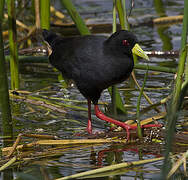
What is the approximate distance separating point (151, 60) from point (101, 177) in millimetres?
2758

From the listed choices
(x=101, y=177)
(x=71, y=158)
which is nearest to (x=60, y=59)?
(x=71, y=158)

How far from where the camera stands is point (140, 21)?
22.5 ft

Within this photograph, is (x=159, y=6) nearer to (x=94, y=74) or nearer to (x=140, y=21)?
(x=140, y=21)

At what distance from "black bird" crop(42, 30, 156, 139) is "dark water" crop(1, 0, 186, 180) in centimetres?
23

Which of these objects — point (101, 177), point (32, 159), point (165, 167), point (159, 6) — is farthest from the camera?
point (159, 6)

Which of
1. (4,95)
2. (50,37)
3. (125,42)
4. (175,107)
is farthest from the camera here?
(50,37)

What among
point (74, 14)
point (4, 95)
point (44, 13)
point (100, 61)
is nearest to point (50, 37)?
point (44, 13)

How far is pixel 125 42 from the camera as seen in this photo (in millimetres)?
3309

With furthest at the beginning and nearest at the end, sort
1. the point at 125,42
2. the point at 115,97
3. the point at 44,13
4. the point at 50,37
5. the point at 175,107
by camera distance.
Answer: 1. the point at 44,13
2. the point at 50,37
3. the point at 115,97
4. the point at 125,42
5. the point at 175,107

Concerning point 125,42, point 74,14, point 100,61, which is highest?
point 74,14

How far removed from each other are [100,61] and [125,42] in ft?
0.69

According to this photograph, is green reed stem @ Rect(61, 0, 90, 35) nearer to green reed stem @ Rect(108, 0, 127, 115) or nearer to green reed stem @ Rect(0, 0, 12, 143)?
green reed stem @ Rect(108, 0, 127, 115)

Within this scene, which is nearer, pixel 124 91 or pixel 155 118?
pixel 155 118

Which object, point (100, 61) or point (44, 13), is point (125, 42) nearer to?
point (100, 61)
